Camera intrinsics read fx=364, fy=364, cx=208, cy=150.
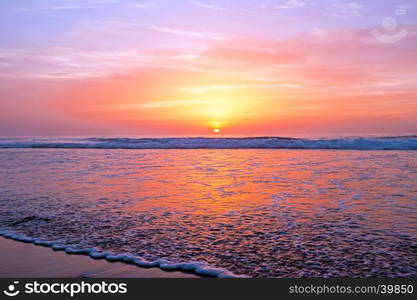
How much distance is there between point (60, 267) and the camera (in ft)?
16.6

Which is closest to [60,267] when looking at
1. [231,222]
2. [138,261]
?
[138,261]

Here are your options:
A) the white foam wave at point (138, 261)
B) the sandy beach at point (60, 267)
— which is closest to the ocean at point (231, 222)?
the white foam wave at point (138, 261)

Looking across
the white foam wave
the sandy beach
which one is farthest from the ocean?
the sandy beach

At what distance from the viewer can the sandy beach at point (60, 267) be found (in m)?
4.80

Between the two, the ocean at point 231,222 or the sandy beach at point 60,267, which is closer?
the sandy beach at point 60,267

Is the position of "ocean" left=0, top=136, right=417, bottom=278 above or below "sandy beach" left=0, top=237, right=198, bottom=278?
above

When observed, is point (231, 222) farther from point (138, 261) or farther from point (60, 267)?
point (60, 267)

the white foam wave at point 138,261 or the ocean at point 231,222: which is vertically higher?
the ocean at point 231,222

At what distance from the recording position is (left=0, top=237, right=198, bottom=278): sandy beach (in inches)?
189

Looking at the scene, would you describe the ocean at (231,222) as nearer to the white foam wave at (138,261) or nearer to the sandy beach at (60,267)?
the white foam wave at (138,261)

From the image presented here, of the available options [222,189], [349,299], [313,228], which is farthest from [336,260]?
[222,189]

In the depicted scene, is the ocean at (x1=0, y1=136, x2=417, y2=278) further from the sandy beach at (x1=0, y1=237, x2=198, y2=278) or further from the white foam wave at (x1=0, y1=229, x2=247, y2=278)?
the sandy beach at (x1=0, y1=237, x2=198, y2=278)

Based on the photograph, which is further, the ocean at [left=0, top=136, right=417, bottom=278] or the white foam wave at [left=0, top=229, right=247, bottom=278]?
the ocean at [left=0, top=136, right=417, bottom=278]

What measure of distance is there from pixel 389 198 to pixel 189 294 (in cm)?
691
